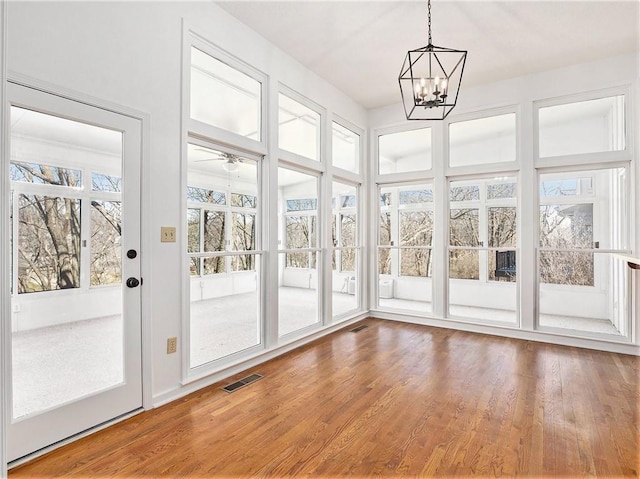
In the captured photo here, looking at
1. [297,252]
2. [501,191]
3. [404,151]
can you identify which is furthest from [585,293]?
[297,252]

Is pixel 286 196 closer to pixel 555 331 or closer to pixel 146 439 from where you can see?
pixel 146 439

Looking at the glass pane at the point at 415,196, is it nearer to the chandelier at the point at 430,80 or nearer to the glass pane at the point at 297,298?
the chandelier at the point at 430,80

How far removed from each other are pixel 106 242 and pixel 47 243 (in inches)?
12.8

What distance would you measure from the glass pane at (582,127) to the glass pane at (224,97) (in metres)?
3.46

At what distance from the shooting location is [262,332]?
12.1 feet

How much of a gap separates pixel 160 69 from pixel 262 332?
251 cm

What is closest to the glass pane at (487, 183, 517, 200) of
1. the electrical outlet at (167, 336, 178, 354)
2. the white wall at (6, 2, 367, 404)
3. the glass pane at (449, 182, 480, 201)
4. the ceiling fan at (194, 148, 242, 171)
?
the glass pane at (449, 182, 480, 201)

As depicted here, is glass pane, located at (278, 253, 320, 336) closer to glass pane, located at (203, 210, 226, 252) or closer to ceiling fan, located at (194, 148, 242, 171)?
glass pane, located at (203, 210, 226, 252)

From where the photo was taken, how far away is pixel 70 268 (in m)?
2.25

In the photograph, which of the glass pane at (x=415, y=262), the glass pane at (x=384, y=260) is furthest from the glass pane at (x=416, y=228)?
the glass pane at (x=384, y=260)

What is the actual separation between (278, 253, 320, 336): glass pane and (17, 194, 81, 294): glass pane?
2042mm

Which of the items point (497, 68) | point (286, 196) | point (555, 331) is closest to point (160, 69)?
point (286, 196)

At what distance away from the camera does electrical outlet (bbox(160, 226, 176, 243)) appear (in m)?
2.71

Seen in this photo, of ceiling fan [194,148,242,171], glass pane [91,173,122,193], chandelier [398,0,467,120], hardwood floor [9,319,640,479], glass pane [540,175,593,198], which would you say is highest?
→ chandelier [398,0,467,120]
